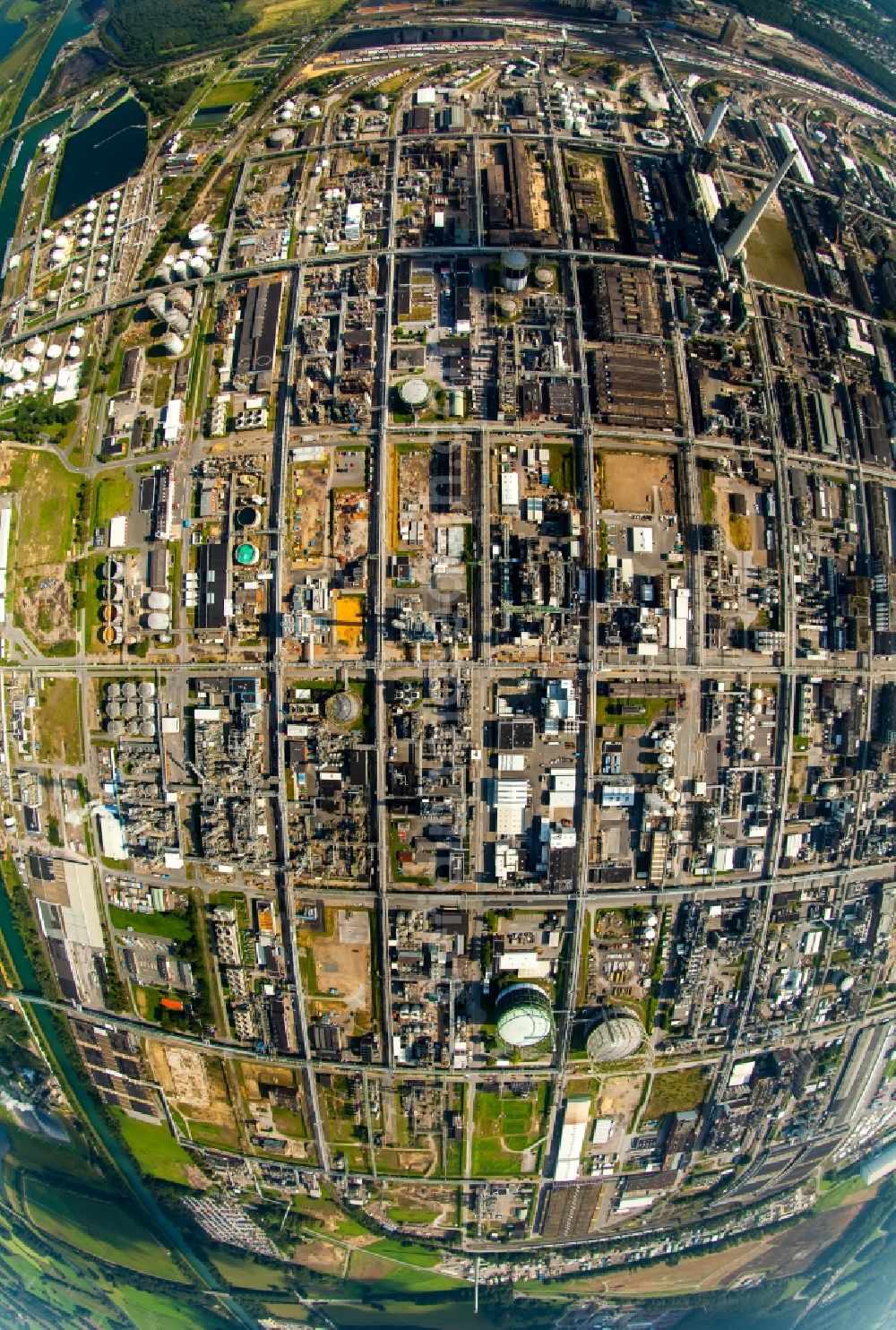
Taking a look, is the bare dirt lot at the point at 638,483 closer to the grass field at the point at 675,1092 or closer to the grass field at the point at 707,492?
the grass field at the point at 707,492

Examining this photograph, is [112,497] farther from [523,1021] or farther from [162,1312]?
[162,1312]

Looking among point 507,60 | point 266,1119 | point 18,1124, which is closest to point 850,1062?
point 266,1119

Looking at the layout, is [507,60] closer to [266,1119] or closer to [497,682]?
[497,682]

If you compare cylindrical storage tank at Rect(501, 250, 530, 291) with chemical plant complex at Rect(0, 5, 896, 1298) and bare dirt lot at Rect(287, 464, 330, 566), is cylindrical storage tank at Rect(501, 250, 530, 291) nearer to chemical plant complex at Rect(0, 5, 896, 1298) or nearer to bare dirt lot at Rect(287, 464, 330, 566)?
chemical plant complex at Rect(0, 5, 896, 1298)

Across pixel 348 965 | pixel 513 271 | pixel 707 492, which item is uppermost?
pixel 513 271

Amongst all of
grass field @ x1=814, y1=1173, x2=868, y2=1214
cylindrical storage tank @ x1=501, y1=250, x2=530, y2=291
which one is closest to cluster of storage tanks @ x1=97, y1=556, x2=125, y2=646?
cylindrical storage tank @ x1=501, y1=250, x2=530, y2=291

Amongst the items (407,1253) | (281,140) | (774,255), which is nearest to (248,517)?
(281,140)
